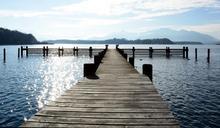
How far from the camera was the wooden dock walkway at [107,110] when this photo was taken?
6410mm

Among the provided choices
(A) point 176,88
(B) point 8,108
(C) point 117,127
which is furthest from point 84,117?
(A) point 176,88

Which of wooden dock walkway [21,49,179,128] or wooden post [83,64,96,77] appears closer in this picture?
wooden dock walkway [21,49,179,128]

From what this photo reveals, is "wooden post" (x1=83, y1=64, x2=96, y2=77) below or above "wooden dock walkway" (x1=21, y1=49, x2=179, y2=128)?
above

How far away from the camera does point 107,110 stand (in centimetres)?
756

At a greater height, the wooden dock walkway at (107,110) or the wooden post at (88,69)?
the wooden post at (88,69)

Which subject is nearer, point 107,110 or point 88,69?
point 107,110

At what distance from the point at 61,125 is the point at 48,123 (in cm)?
30

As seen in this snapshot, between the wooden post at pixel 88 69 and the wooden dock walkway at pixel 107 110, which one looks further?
the wooden post at pixel 88 69

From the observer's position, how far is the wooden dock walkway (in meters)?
6.41

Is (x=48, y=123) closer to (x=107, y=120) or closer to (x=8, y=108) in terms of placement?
(x=107, y=120)

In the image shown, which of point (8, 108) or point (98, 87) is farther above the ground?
point (98, 87)

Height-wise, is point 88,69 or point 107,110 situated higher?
point 88,69

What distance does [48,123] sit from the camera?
6379mm

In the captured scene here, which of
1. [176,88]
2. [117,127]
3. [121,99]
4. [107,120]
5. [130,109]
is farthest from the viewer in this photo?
[176,88]
